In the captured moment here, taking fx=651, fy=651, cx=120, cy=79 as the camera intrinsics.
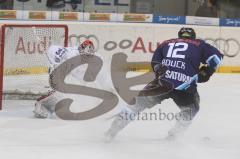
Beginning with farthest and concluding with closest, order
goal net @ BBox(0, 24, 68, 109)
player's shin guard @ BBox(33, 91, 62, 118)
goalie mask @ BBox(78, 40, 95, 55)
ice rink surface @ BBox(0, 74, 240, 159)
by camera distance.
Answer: goal net @ BBox(0, 24, 68, 109) < player's shin guard @ BBox(33, 91, 62, 118) < goalie mask @ BBox(78, 40, 95, 55) < ice rink surface @ BBox(0, 74, 240, 159)

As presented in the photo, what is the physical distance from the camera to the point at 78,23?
12.6 m

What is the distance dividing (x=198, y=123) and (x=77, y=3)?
8.16m

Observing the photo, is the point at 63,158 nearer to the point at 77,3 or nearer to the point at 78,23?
the point at 78,23

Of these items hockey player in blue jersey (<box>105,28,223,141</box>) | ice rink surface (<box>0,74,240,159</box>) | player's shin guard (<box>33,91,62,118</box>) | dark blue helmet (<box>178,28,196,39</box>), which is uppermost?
dark blue helmet (<box>178,28,196,39</box>)

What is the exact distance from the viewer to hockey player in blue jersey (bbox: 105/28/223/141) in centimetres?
→ 660

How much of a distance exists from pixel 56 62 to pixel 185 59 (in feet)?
6.49

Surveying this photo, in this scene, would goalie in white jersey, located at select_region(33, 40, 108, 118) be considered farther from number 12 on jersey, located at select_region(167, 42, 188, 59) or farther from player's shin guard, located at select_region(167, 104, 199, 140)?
player's shin guard, located at select_region(167, 104, 199, 140)

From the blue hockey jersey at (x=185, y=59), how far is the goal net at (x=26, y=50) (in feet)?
9.47

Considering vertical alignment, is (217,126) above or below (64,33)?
below

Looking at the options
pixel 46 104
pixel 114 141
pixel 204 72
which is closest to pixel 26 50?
pixel 46 104

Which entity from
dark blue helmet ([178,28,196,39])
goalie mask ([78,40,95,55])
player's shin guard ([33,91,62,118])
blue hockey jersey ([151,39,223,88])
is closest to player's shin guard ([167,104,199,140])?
blue hockey jersey ([151,39,223,88])

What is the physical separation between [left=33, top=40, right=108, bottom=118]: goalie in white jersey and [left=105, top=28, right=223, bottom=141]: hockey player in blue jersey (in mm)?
1331

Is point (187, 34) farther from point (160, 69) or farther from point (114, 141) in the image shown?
point (114, 141)

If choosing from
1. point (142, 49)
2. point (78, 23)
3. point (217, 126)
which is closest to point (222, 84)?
point (142, 49)
